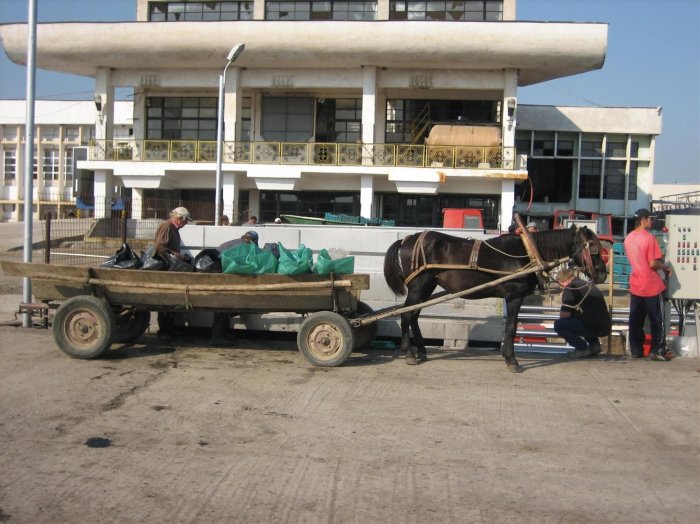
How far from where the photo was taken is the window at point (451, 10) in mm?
32844

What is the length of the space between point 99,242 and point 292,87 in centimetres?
1675

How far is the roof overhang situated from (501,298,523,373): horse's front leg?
23056mm

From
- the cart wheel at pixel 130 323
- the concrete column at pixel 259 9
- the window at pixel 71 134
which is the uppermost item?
the concrete column at pixel 259 9

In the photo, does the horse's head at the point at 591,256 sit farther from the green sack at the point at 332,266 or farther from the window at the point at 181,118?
the window at the point at 181,118

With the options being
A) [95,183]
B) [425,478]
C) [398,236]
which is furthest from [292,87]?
[425,478]

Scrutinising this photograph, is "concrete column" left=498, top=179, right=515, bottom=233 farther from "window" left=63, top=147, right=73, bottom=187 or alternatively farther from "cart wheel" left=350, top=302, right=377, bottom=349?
"window" left=63, top=147, right=73, bottom=187

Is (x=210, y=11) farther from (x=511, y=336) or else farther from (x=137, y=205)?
(x=511, y=336)

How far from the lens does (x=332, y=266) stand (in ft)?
27.6

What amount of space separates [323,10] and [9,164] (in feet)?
118

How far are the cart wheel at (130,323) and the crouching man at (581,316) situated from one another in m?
5.71

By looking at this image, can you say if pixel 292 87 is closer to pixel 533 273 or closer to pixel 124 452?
pixel 533 273

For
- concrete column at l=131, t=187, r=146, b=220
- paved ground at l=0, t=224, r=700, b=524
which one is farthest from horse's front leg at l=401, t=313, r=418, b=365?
concrete column at l=131, t=187, r=146, b=220

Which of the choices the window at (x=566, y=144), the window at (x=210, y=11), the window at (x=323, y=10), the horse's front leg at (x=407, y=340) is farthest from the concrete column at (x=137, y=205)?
the window at (x=566, y=144)

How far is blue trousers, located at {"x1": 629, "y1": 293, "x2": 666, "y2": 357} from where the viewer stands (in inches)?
359
